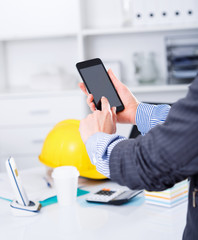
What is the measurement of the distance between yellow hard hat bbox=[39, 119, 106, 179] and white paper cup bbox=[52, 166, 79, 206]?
0.19m

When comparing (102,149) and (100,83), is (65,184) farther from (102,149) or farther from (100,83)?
(102,149)

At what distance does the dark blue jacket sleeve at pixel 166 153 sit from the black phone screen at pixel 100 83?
52 centimetres

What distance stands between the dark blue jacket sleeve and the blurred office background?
204 centimetres

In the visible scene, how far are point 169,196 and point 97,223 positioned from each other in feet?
0.79

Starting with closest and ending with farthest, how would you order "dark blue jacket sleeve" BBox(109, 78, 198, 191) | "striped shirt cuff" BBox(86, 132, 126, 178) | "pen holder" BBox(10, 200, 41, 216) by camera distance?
"dark blue jacket sleeve" BBox(109, 78, 198, 191)
"striped shirt cuff" BBox(86, 132, 126, 178)
"pen holder" BBox(10, 200, 41, 216)

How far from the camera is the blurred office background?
2.82 metres

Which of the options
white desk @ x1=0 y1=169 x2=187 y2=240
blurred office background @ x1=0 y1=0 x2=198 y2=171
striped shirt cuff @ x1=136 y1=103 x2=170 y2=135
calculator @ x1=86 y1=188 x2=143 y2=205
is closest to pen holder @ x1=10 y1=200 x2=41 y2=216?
white desk @ x1=0 y1=169 x2=187 y2=240

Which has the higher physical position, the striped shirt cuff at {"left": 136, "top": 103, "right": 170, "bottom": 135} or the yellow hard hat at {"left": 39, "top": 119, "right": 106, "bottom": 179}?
the striped shirt cuff at {"left": 136, "top": 103, "right": 170, "bottom": 135}

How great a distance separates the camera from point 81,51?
2.86 meters

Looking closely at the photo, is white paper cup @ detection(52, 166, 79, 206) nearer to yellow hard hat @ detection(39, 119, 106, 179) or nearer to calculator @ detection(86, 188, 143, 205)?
calculator @ detection(86, 188, 143, 205)

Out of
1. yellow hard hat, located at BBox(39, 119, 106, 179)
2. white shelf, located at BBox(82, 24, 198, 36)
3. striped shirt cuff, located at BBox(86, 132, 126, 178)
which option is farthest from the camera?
white shelf, located at BBox(82, 24, 198, 36)

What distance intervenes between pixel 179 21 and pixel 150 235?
6.63 feet

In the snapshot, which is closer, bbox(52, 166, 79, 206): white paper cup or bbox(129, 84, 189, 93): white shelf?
bbox(52, 166, 79, 206): white paper cup

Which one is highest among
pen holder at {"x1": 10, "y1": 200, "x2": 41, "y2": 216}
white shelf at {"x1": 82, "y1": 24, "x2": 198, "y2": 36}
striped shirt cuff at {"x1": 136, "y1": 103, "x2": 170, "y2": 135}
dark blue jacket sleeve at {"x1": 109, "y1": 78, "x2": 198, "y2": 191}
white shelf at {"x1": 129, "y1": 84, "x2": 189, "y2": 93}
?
white shelf at {"x1": 82, "y1": 24, "x2": 198, "y2": 36}
